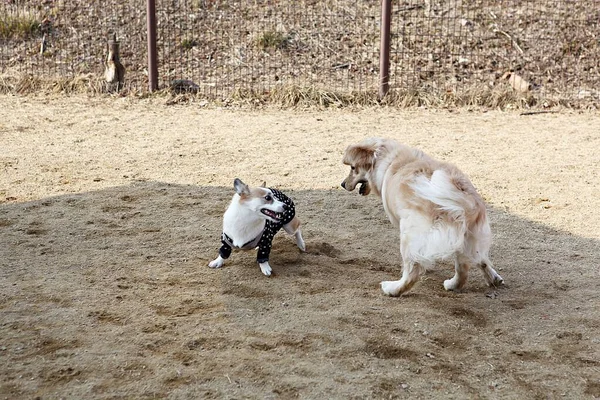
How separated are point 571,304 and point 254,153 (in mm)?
3857

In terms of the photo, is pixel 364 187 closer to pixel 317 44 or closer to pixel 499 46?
pixel 317 44

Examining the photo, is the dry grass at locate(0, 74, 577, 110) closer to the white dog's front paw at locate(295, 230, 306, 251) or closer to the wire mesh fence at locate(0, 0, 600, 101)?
the wire mesh fence at locate(0, 0, 600, 101)

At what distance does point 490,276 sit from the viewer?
4.38 meters

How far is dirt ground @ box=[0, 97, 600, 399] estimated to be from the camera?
10.9 feet

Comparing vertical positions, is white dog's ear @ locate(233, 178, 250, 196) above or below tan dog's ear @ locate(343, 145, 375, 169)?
below

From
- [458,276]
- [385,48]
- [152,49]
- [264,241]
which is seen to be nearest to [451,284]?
[458,276]

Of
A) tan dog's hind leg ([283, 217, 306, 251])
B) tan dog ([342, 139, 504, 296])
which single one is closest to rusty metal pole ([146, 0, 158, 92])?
tan dog's hind leg ([283, 217, 306, 251])

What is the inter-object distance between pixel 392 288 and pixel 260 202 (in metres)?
0.91

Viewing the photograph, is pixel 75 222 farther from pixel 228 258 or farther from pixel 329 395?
pixel 329 395

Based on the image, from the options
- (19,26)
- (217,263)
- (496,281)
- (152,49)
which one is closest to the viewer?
(496,281)

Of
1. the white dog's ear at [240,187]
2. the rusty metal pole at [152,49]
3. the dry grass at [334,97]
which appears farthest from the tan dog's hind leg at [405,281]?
the rusty metal pole at [152,49]

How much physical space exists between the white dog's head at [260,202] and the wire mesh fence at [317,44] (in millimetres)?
5227

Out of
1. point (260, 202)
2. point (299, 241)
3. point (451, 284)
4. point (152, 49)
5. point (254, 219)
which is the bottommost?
point (451, 284)

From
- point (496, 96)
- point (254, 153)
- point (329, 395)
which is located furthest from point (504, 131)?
point (329, 395)
